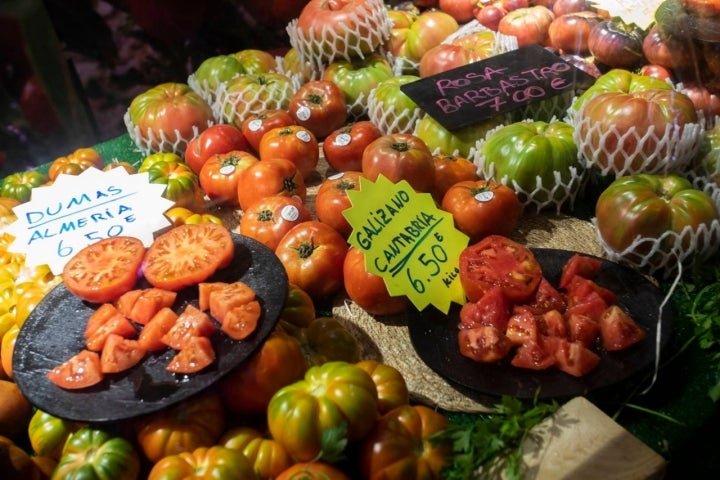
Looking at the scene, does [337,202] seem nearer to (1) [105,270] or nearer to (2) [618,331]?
(1) [105,270]

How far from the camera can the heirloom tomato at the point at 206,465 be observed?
130 cm

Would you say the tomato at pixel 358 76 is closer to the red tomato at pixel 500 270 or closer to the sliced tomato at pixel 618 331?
the red tomato at pixel 500 270

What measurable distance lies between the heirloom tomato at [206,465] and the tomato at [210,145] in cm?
157

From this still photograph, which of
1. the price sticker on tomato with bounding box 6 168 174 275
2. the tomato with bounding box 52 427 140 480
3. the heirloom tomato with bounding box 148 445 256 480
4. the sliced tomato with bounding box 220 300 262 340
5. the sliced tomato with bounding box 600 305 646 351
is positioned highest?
the sliced tomato with bounding box 220 300 262 340

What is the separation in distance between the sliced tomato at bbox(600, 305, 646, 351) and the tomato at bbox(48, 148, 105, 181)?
2003 mm

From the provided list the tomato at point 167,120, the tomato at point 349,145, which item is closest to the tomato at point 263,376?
the tomato at point 349,145

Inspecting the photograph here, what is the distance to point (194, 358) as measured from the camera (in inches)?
58.0

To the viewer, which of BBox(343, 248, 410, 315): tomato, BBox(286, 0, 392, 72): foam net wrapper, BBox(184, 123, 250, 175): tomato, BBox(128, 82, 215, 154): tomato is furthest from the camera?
BBox(286, 0, 392, 72): foam net wrapper

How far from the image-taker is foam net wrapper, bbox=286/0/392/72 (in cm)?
301

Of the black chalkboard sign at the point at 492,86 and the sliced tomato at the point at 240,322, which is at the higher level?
the sliced tomato at the point at 240,322

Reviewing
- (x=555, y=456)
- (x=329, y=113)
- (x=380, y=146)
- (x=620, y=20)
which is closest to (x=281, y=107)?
(x=329, y=113)

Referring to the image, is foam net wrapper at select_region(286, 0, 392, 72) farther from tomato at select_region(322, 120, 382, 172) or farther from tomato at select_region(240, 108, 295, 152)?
tomato at select_region(322, 120, 382, 172)

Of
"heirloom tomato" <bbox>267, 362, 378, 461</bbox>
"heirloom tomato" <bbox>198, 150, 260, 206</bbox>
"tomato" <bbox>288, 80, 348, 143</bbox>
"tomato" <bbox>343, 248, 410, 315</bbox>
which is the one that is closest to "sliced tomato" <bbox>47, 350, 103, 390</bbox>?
"heirloom tomato" <bbox>267, 362, 378, 461</bbox>

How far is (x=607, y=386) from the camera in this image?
1613 millimetres
